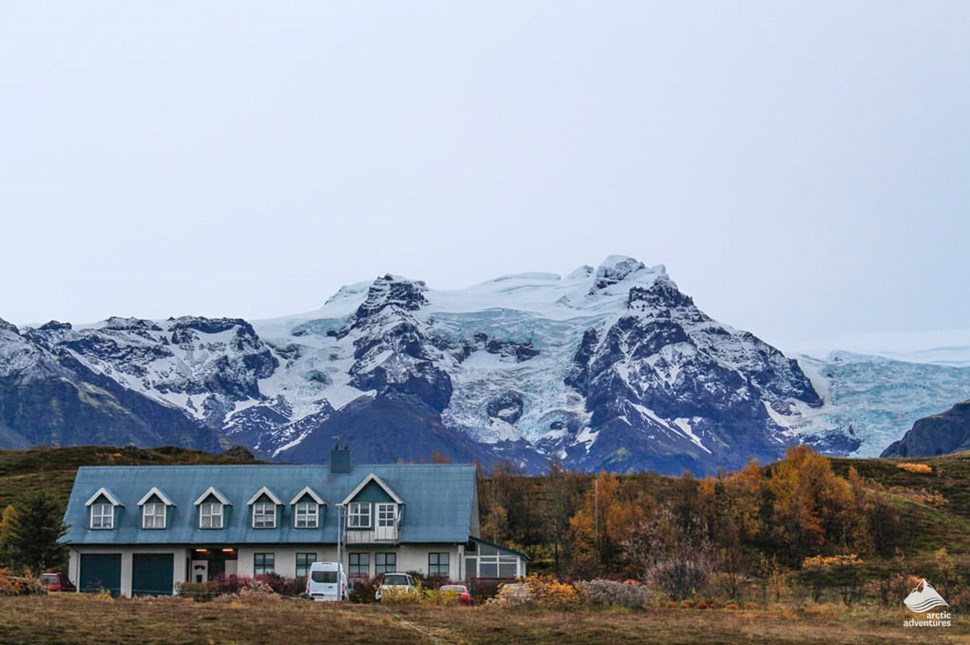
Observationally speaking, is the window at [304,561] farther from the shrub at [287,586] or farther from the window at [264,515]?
the shrub at [287,586]

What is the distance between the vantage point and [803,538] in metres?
100

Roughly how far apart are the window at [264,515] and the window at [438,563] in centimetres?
957

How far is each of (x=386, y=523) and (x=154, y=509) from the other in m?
14.3

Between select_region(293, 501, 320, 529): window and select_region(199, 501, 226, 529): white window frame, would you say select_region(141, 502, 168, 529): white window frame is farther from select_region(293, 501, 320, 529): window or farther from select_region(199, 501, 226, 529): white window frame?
select_region(293, 501, 320, 529): window

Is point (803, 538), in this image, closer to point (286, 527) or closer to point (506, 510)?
point (506, 510)

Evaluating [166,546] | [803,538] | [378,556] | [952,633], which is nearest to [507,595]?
[952,633]

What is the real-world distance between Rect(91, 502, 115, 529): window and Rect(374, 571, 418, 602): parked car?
25.7 metres

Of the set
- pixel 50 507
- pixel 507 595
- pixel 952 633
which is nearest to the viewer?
pixel 952 633

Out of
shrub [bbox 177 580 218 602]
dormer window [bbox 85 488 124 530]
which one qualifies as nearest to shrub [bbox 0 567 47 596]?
shrub [bbox 177 580 218 602]

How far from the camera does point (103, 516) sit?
83625mm

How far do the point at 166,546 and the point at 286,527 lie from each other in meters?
7.31

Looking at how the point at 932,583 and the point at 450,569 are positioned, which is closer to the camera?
the point at 932,583

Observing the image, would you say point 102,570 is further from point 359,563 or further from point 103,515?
point 359,563

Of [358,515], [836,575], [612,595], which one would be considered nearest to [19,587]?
[612,595]
